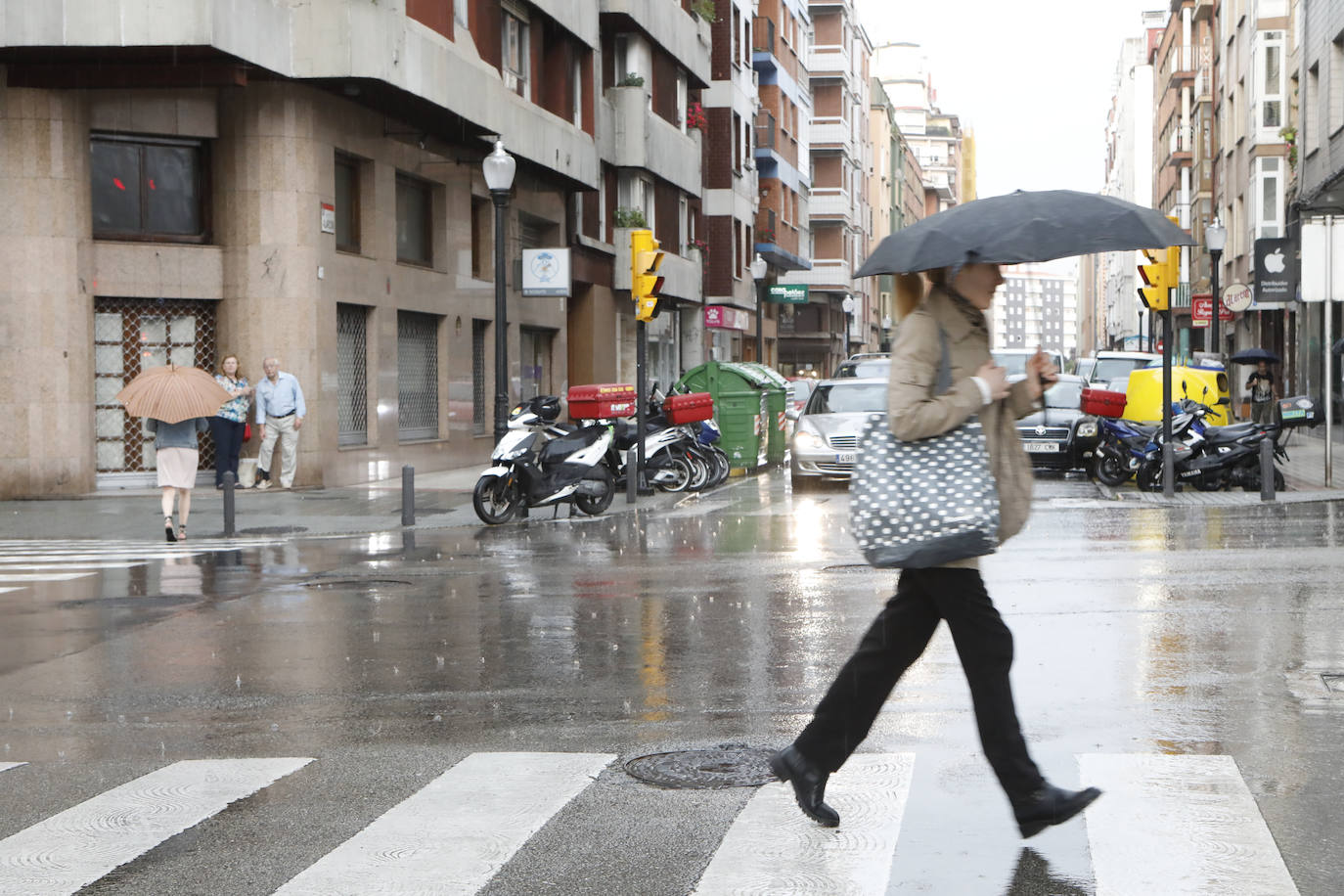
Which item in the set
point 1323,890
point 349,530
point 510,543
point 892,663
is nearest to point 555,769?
point 892,663

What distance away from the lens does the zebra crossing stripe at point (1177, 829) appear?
4527mm

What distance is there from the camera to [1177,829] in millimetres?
5039

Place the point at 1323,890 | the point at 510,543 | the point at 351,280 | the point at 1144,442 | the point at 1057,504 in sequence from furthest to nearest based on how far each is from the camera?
1. the point at 351,280
2. the point at 1144,442
3. the point at 1057,504
4. the point at 510,543
5. the point at 1323,890

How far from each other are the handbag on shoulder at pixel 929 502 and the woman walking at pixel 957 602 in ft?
0.20

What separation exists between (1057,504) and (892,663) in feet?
45.3

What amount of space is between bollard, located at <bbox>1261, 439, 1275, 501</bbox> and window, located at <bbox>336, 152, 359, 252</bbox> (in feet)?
41.4

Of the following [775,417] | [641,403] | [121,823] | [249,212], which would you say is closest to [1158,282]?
[641,403]

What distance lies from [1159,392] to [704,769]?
18237mm

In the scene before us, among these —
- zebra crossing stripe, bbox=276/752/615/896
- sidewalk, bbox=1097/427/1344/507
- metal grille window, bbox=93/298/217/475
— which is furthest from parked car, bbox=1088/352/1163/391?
zebra crossing stripe, bbox=276/752/615/896

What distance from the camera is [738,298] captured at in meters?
51.4

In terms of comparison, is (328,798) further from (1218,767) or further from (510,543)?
(510,543)

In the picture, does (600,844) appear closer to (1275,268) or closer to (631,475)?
(631,475)

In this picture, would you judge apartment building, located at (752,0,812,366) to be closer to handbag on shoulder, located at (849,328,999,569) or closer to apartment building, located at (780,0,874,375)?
apartment building, located at (780,0,874,375)

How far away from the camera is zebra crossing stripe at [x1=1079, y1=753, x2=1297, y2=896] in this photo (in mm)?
4527
